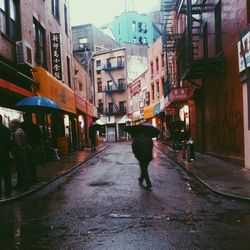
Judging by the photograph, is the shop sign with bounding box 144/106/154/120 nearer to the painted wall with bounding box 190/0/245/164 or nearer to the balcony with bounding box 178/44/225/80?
the painted wall with bounding box 190/0/245/164

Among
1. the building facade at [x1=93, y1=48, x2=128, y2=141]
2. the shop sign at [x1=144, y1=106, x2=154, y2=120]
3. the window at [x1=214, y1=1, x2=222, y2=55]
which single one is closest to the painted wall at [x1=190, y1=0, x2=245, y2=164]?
the window at [x1=214, y1=1, x2=222, y2=55]

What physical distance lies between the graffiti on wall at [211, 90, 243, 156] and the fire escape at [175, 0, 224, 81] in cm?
122

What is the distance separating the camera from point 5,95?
15.6 meters

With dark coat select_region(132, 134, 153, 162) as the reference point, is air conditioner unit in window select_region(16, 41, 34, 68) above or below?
above

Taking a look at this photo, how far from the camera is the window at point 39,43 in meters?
20.5

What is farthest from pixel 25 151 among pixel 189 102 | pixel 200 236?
pixel 189 102

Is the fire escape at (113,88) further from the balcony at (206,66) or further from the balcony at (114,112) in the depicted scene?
the balcony at (206,66)

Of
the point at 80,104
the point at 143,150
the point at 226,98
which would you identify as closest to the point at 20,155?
the point at 143,150

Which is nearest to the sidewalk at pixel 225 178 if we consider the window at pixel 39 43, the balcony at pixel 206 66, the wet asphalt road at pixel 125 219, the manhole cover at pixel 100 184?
the wet asphalt road at pixel 125 219

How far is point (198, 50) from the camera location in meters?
22.0

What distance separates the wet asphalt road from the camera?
5.82 metres

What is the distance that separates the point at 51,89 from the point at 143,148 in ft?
31.0

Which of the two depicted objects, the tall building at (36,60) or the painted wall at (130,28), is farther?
the painted wall at (130,28)

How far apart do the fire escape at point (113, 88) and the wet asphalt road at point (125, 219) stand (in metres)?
55.4
